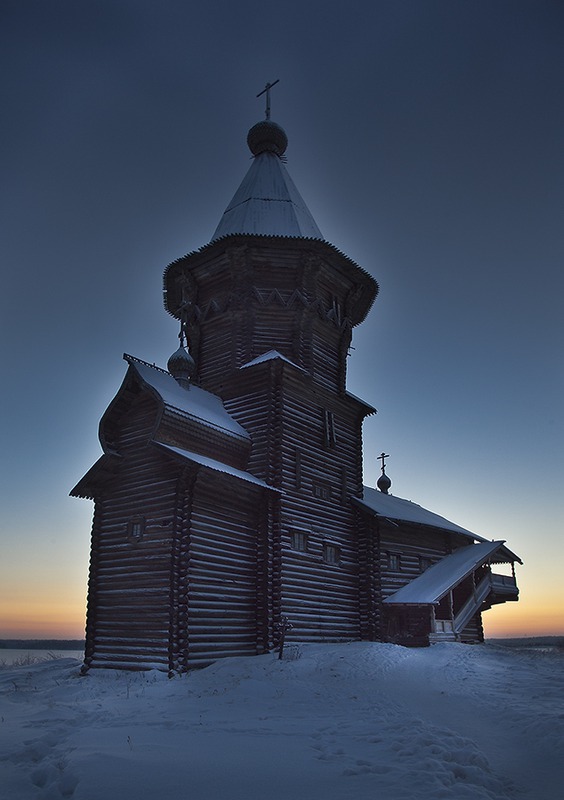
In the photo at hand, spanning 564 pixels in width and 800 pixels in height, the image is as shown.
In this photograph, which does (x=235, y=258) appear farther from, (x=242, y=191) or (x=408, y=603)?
(x=408, y=603)

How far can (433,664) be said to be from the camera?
17734 mm

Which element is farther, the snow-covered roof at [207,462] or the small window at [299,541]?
the small window at [299,541]

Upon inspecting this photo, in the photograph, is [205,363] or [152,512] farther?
[205,363]

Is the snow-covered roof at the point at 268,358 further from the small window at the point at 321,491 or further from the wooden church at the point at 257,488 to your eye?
the small window at the point at 321,491

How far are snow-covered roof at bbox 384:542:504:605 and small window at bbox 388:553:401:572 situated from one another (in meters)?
0.89

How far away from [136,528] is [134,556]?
95cm

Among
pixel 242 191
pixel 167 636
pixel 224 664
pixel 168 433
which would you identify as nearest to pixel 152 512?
pixel 168 433

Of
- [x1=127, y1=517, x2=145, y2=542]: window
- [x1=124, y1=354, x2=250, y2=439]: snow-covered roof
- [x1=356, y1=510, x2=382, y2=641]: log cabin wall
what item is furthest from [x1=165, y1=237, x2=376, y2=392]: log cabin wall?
[x1=127, y1=517, x2=145, y2=542]: window

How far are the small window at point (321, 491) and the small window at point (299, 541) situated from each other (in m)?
1.85

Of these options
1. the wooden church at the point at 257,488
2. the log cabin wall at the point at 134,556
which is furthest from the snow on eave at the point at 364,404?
the log cabin wall at the point at 134,556

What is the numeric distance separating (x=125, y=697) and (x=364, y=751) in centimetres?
803

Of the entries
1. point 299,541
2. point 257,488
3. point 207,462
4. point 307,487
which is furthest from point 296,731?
point 307,487

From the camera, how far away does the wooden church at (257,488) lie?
19.0 metres

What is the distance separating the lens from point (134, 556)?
19.5 m
